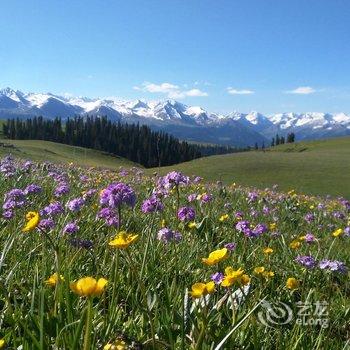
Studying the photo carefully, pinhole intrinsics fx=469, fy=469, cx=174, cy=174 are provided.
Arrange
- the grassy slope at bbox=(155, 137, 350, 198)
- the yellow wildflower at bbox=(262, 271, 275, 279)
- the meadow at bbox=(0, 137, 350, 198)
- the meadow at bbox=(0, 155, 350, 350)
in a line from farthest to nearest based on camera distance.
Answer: the grassy slope at bbox=(155, 137, 350, 198) < the meadow at bbox=(0, 137, 350, 198) < the yellow wildflower at bbox=(262, 271, 275, 279) < the meadow at bbox=(0, 155, 350, 350)

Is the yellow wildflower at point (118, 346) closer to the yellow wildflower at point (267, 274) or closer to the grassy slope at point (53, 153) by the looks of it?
the yellow wildflower at point (267, 274)

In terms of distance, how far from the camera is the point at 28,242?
164 inches

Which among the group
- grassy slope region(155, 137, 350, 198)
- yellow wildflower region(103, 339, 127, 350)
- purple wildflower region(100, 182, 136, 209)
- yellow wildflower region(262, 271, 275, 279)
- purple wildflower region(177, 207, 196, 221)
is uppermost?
purple wildflower region(100, 182, 136, 209)

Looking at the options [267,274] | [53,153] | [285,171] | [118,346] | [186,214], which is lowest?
[53,153]

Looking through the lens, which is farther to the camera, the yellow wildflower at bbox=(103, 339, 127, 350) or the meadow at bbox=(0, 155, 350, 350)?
Result: the meadow at bbox=(0, 155, 350, 350)

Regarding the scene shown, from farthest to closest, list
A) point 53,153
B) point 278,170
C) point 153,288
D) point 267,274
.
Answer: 1. point 53,153
2. point 278,170
3. point 267,274
4. point 153,288

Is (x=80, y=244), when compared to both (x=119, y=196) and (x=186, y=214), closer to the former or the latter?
(x=119, y=196)

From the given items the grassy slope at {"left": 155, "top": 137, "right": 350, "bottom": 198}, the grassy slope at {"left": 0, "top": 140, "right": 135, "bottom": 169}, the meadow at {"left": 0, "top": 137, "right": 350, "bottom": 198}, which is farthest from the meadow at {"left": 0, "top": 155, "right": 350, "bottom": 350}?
the grassy slope at {"left": 155, "top": 137, "right": 350, "bottom": 198}

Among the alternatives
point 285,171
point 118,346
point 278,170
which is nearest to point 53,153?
point 278,170

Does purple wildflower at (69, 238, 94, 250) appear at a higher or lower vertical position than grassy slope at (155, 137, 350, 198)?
higher

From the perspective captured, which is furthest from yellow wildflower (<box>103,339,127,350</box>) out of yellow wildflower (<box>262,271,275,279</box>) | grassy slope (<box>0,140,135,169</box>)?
grassy slope (<box>0,140,135,169</box>)

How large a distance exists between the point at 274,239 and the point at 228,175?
54.6 meters

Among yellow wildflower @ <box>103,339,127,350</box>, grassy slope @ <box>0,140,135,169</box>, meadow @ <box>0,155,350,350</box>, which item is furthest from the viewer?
grassy slope @ <box>0,140,135,169</box>

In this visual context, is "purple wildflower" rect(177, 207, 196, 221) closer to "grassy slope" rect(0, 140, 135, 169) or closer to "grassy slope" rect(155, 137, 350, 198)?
"grassy slope" rect(0, 140, 135, 169)
